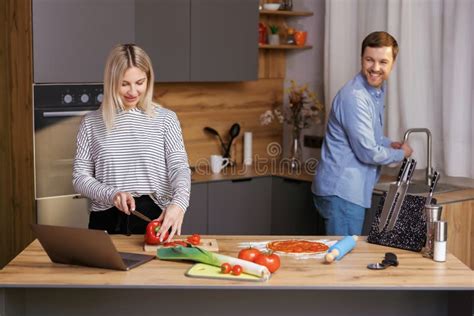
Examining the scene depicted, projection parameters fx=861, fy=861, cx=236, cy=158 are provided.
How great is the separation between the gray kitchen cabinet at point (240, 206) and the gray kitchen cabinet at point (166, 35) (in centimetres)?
72

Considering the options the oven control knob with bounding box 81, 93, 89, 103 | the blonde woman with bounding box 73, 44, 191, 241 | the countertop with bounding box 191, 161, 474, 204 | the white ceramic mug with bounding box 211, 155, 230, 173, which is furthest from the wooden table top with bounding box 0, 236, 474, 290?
the white ceramic mug with bounding box 211, 155, 230, 173

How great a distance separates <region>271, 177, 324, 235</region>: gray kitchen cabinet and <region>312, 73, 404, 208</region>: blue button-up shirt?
2.62 ft

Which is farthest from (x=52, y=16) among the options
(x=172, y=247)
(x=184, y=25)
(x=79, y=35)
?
(x=172, y=247)

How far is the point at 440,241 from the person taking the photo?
3.02 meters

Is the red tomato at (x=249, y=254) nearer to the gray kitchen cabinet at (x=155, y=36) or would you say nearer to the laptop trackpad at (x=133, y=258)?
the laptop trackpad at (x=133, y=258)

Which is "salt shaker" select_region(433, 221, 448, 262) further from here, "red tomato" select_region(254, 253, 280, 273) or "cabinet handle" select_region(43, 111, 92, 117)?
"cabinet handle" select_region(43, 111, 92, 117)

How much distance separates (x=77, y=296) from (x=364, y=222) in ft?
7.34

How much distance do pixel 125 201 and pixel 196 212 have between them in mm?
1882

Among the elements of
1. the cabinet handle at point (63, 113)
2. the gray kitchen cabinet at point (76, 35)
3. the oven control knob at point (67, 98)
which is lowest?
the cabinet handle at point (63, 113)

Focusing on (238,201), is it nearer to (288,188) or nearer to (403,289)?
(288,188)

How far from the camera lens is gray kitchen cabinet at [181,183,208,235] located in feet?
16.6

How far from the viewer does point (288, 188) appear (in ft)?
17.7

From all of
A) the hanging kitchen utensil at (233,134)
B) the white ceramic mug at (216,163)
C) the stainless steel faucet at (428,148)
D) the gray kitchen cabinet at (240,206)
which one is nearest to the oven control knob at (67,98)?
the gray kitchen cabinet at (240,206)

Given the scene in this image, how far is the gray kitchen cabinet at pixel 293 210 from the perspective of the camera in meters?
5.23
